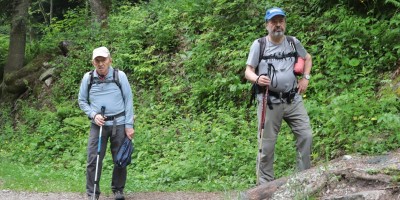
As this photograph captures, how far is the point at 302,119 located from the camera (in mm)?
7211

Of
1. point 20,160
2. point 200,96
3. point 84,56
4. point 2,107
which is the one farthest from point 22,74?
point 200,96

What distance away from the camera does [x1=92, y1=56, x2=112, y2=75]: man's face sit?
732 centimetres

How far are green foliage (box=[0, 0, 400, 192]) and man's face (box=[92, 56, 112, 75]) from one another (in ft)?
7.83

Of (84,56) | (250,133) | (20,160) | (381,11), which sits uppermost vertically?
(381,11)

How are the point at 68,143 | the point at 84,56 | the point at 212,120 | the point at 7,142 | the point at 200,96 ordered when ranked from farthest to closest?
1. the point at 84,56
2. the point at 7,142
3. the point at 68,143
4. the point at 200,96
5. the point at 212,120

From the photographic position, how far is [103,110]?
7488mm

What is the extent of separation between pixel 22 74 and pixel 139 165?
9.88m

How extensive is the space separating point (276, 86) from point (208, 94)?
234 inches

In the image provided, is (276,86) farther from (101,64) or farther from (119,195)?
(119,195)

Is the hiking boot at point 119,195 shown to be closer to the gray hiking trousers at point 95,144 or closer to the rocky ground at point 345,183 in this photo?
the gray hiking trousers at point 95,144

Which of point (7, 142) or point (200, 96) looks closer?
point (200, 96)

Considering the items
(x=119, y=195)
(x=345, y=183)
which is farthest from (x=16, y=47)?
(x=345, y=183)

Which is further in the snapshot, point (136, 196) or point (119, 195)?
point (136, 196)

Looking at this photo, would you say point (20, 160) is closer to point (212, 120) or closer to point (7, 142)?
point (7, 142)
